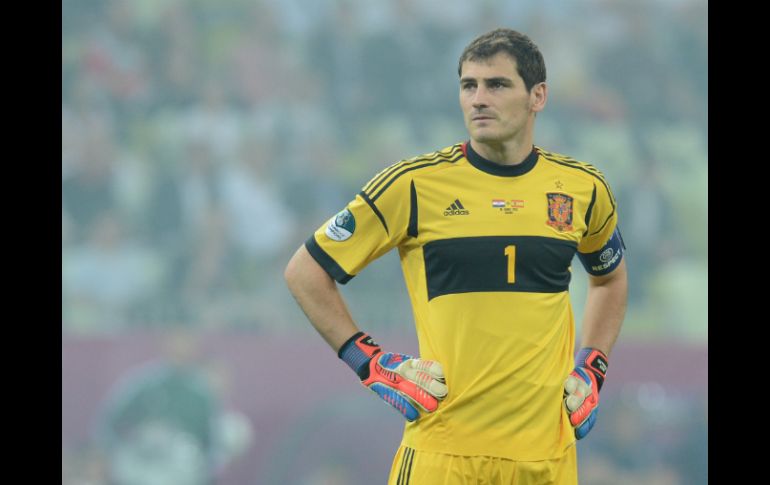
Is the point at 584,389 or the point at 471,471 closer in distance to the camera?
the point at 471,471

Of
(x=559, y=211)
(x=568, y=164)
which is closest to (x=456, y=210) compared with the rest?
(x=559, y=211)

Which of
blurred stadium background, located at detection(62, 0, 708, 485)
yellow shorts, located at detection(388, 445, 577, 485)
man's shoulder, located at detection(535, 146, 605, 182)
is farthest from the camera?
blurred stadium background, located at detection(62, 0, 708, 485)

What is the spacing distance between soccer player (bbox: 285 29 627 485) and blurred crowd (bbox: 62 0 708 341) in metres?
4.17

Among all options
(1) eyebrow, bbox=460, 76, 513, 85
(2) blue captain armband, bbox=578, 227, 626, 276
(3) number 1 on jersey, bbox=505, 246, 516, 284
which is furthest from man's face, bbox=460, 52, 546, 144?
(2) blue captain armband, bbox=578, 227, 626, 276

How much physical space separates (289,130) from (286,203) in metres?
0.63

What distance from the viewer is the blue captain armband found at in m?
3.96

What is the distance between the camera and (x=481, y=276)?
3.44 meters

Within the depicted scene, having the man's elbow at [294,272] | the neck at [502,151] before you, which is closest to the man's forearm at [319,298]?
the man's elbow at [294,272]

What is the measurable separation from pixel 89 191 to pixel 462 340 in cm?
535

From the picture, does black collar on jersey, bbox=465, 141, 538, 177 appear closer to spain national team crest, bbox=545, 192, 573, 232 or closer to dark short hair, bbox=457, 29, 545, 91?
spain national team crest, bbox=545, 192, 573, 232

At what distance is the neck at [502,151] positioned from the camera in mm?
3586

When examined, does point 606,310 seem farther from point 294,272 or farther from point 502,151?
point 294,272

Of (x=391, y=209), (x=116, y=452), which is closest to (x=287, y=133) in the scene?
(x=116, y=452)

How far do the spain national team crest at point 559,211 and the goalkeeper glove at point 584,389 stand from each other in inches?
21.8
